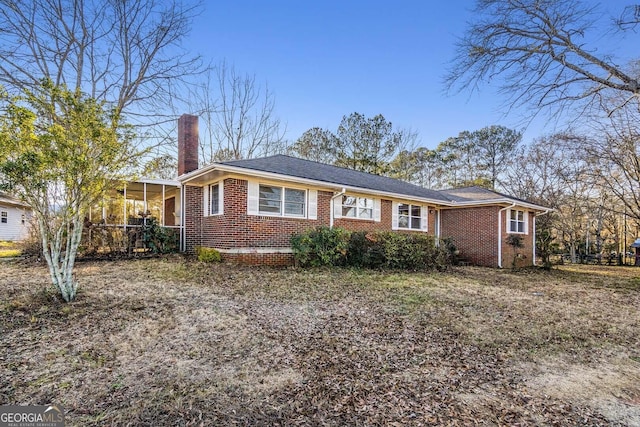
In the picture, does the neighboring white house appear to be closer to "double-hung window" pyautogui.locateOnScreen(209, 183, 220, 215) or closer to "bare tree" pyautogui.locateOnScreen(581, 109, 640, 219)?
"double-hung window" pyautogui.locateOnScreen(209, 183, 220, 215)

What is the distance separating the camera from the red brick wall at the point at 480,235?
46.5 feet

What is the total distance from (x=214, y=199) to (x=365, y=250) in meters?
5.32

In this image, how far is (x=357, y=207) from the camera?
1267cm

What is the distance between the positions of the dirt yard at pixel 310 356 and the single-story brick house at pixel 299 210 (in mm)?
3404

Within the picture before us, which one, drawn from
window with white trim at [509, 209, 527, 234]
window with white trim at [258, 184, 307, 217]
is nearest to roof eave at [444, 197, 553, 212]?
window with white trim at [509, 209, 527, 234]

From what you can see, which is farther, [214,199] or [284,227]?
[214,199]

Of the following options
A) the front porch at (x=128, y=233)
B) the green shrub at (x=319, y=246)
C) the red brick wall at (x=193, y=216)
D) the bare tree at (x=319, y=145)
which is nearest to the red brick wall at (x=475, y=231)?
the green shrub at (x=319, y=246)

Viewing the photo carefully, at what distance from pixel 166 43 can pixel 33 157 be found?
1078cm

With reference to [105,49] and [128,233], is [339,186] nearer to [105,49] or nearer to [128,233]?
[128,233]

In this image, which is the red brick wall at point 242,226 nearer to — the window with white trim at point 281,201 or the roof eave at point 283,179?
the window with white trim at point 281,201

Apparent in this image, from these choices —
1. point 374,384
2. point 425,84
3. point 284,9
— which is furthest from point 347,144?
point 374,384

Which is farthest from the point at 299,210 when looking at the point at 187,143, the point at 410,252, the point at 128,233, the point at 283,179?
the point at 128,233

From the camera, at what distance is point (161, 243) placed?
1127cm

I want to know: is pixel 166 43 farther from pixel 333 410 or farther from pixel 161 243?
pixel 333 410
